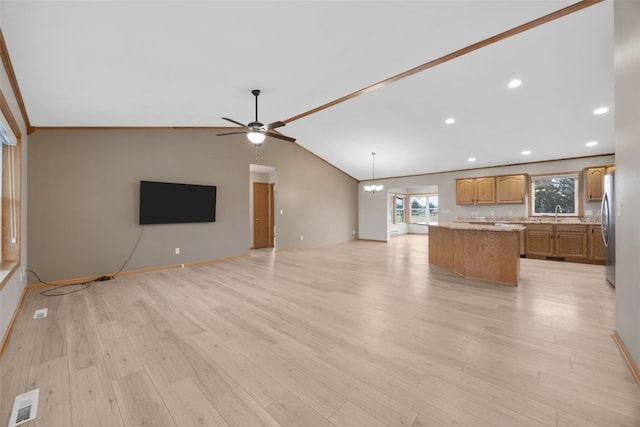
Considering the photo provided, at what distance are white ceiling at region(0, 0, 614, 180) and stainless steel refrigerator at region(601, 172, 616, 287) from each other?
1398 millimetres

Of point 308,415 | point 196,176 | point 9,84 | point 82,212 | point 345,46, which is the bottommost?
point 308,415

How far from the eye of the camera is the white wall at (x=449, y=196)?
6047mm

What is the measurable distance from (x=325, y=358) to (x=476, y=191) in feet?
23.0

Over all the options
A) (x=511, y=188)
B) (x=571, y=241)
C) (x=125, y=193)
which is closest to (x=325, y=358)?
(x=125, y=193)

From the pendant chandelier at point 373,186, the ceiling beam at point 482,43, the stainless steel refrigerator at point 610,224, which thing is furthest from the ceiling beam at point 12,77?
the pendant chandelier at point 373,186

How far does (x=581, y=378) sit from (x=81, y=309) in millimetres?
4770

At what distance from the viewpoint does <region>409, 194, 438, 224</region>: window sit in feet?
38.6

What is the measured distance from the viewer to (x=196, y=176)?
561 centimetres

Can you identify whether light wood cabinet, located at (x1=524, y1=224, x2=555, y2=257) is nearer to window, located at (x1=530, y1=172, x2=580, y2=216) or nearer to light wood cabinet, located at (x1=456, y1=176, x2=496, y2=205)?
window, located at (x1=530, y1=172, x2=580, y2=216)

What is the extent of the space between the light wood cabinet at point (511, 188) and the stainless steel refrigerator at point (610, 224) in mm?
3043

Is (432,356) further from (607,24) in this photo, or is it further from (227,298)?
(607,24)

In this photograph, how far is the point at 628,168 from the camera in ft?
6.26

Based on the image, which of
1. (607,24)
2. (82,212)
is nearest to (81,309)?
(82,212)

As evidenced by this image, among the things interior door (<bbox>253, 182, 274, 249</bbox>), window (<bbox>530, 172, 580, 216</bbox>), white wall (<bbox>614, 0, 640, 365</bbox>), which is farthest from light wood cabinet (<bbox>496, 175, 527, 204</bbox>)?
interior door (<bbox>253, 182, 274, 249</bbox>)
